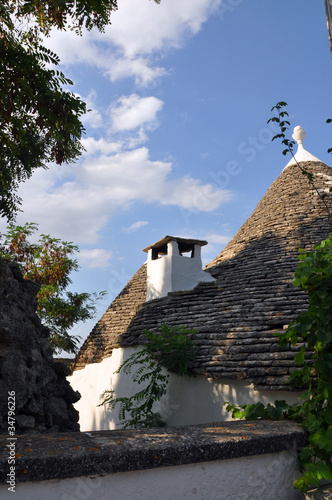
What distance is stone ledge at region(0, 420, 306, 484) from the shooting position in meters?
2.21

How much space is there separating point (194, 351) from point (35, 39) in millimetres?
6959

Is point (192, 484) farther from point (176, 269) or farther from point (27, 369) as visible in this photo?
point (176, 269)

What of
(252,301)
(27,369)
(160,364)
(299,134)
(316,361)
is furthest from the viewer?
(299,134)

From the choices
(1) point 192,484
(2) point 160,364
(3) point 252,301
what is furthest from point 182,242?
(1) point 192,484

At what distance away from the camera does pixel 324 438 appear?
3256 millimetres

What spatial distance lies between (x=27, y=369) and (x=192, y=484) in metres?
3.19

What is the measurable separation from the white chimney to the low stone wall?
6.12 metres

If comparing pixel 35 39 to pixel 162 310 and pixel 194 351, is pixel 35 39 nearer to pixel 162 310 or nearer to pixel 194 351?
pixel 162 310

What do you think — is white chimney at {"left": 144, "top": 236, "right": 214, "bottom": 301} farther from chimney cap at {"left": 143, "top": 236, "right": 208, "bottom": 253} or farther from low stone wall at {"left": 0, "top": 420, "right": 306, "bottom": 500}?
low stone wall at {"left": 0, "top": 420, "right": 306, "bottom": 500}

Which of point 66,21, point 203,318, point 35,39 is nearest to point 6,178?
point 35,39

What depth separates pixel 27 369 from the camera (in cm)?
516

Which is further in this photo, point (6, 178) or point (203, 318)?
point (6, 178)

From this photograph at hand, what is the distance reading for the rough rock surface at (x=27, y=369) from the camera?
493cm

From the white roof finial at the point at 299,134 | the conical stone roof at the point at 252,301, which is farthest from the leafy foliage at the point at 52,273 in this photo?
the white roof finial at the point at 299,134
